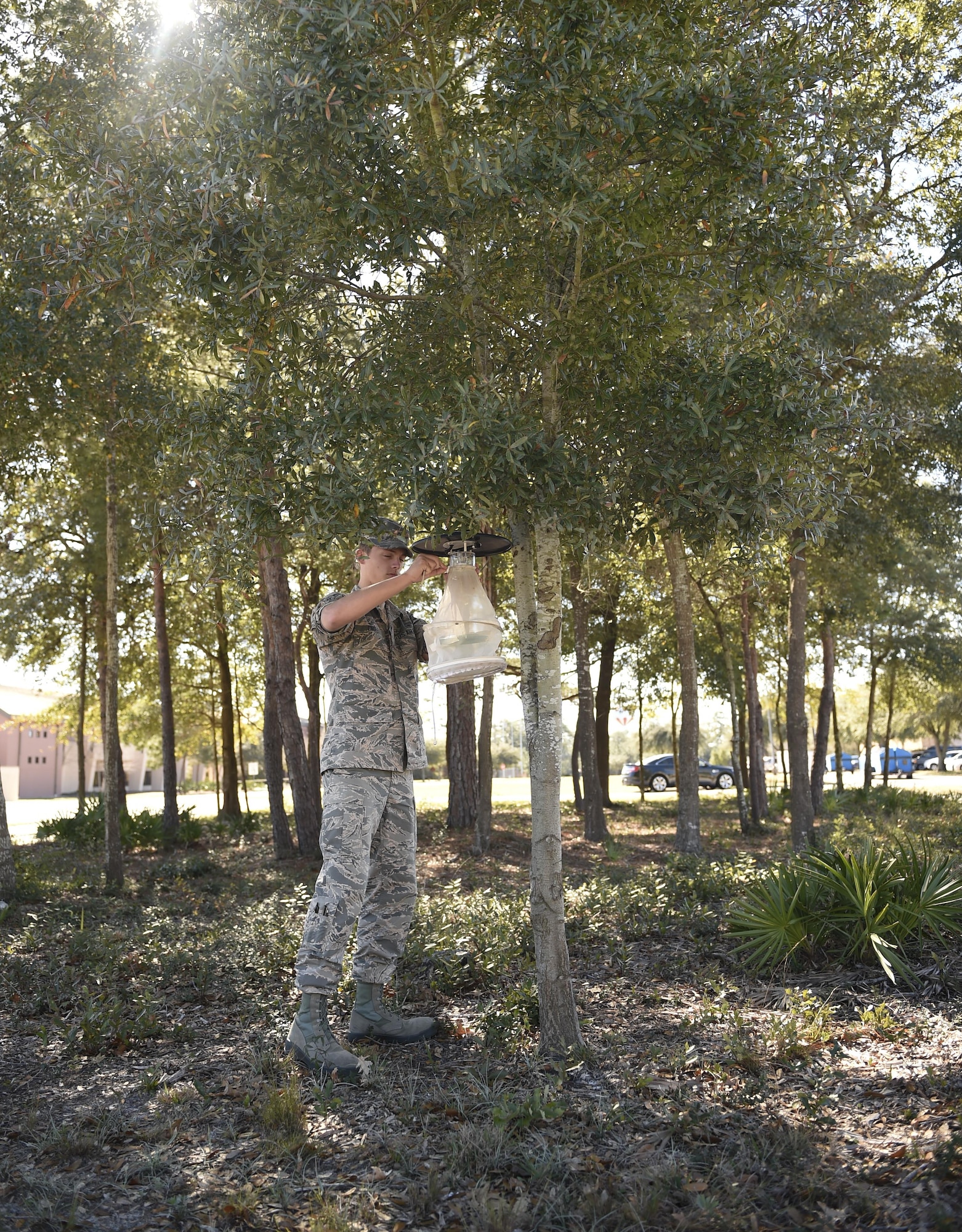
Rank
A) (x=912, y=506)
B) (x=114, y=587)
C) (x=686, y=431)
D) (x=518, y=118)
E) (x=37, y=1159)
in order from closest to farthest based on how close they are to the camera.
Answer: (x=37, y=1159) → (x=686, y=431) → (x=518, y=118) → (x=114, y=587) → (x=912, y=506)

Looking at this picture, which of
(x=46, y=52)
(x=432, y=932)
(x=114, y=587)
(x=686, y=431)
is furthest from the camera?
(x=114, y=587)

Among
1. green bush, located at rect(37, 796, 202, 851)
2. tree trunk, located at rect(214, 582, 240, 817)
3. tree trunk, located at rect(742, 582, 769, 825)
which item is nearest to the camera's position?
green bush, located at rect(37, 796, 202, 851)

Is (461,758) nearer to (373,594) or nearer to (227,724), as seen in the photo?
(227,724)

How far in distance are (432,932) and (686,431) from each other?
3.54m

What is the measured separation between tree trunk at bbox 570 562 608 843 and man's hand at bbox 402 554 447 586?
979 centimetres

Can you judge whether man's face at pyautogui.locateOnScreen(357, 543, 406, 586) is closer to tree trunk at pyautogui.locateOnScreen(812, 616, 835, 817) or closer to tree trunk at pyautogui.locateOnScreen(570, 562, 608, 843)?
tree trunk at pyautogui.locateOnScreen(570, 562, 608, 843)


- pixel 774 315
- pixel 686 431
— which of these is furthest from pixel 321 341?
pixel 774 315

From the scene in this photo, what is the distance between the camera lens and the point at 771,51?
13.1 ft

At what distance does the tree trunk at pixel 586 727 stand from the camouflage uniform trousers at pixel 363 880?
956cm

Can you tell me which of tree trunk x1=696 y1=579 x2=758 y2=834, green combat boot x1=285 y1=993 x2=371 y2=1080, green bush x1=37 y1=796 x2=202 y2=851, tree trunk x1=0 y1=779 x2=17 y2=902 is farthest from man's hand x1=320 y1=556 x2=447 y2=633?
green bush x1=37 y1=796 x2=202 y2=851

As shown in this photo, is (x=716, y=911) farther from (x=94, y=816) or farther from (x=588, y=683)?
(x=94, y=816)

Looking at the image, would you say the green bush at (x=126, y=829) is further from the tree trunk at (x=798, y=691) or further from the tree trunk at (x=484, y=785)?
the tree trunk at (x=798, y=691)

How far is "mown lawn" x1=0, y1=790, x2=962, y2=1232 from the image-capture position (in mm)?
2803

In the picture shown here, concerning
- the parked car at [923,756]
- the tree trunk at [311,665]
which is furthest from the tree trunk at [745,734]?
the parked car at [923,756]
